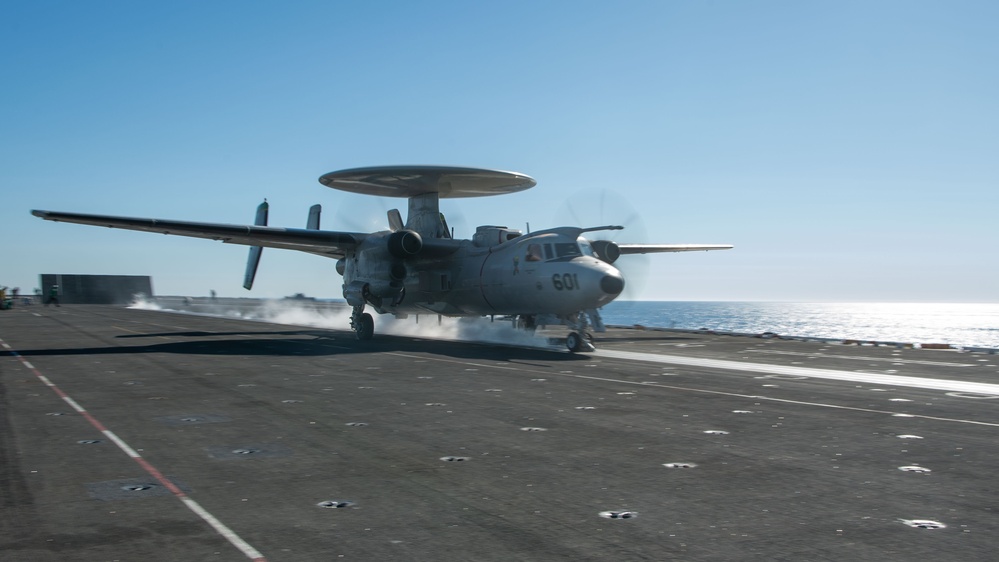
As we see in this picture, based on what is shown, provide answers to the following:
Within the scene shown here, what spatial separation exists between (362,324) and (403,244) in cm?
412

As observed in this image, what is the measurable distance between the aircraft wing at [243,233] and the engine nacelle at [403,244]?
292cm

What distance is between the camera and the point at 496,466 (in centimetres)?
849

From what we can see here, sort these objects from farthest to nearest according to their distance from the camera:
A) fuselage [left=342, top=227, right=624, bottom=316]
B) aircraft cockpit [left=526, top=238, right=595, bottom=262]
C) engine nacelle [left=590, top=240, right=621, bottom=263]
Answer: engine nacelle [left=590, top=240, right=621, bottom=263]
aircraft cockpit [left=526, top=238, right=595, bottom=262]
fuselage [left=342, top=227, right=624, bottom=316]

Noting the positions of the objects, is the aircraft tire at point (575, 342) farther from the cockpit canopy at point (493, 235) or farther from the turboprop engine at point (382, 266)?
the turboprop engine at point (382, 266)

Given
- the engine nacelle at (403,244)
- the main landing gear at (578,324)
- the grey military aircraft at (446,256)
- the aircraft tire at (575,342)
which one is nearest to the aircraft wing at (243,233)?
the grey military aircraft at (446,256)

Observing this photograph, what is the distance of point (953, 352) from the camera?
2589 cm

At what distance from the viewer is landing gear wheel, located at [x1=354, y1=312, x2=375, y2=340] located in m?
32.0

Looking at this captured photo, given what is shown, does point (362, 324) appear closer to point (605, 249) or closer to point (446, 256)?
point (446, 256)

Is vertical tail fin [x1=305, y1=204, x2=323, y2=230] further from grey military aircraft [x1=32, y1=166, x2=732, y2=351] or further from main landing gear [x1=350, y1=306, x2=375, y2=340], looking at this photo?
main landing gear [x1=350, y1=306, x2=375, y2=340]

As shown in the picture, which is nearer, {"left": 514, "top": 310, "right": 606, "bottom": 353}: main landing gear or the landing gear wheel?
{"left": 514, "top": 310, "right": 606, "bottom": 353}: main landing gear

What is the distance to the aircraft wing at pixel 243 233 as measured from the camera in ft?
85.0

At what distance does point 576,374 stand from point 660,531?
12266mm

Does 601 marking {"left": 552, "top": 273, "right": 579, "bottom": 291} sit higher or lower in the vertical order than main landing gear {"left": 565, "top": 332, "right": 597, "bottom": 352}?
higher

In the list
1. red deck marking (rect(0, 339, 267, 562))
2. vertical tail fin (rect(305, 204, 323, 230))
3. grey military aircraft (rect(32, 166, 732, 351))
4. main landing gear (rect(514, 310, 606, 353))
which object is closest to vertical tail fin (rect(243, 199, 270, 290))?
vertical tail fin (rect(305, 204, 323, 230))
